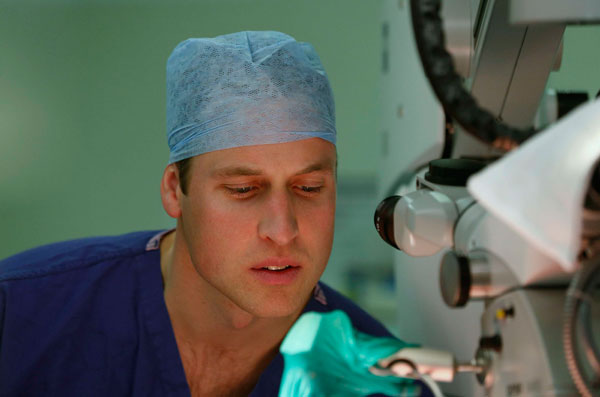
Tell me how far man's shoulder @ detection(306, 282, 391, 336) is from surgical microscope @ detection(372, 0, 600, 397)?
32cm

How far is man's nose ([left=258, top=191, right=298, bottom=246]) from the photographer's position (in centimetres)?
106

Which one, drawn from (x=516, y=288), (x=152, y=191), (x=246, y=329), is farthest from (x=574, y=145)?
(x=152, y=191)

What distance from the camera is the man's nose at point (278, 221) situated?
1063 millimetres

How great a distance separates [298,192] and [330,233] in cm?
11

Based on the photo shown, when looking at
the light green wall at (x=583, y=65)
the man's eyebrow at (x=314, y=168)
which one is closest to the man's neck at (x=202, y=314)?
the man's eyebrow at (x=314, y=168)

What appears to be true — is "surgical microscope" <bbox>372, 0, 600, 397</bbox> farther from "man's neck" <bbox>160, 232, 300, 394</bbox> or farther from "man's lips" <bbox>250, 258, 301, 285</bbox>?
"man's neck" <bbox>160, 232, 300, 394</bbox>

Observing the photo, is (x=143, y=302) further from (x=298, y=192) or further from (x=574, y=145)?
(x=574, y=145)

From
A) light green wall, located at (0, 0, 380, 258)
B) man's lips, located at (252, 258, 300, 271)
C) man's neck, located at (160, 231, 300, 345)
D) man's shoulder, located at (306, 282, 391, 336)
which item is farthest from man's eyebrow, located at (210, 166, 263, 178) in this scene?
light green wall, located at (0, 0, 380, 258)

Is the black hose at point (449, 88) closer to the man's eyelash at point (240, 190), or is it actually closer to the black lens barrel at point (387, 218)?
the black lens barrel at point (387, 218)

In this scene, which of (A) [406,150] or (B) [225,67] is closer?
(B) [225,67]

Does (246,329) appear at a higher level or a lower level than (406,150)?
lower

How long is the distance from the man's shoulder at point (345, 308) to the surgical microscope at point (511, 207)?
0.32 meters

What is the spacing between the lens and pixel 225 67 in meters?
1.17

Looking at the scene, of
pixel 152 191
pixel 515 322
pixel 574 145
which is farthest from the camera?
pixel 152 191
